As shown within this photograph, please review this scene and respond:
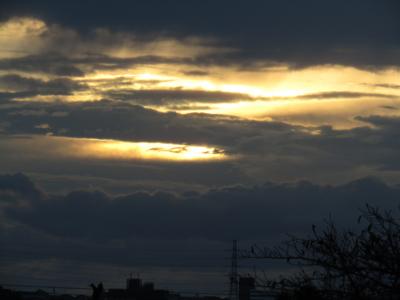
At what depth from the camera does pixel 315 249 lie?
17.7 metres

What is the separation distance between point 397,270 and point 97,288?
20.2ft

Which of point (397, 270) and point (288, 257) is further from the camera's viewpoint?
point (288, 257)

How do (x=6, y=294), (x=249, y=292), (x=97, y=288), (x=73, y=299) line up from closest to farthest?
(x=97, y=288), (x=249, y=292), (x=6, y=294), (x=73, y=299)

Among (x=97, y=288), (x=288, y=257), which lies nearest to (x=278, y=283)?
(x=288, y=257)

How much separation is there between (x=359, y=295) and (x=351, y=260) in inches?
34.2

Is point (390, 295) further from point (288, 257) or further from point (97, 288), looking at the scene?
point (97, 288)

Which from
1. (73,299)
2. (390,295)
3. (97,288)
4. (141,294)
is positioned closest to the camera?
(390,295)

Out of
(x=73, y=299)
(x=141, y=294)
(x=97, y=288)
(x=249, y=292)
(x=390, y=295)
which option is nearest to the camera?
(x=390, y=295)

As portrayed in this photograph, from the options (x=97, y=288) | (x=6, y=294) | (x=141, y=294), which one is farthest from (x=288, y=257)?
(x=141, y=294)

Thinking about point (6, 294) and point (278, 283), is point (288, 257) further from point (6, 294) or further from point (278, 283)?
point (6, 294)

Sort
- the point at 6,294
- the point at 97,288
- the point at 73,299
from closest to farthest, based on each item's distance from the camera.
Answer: the point at 97,288
the point at 6,294
the point at 73,299

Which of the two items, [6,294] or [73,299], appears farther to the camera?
[73,299]

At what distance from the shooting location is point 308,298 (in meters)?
17.1

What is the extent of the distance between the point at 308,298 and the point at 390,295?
67.3 inches
